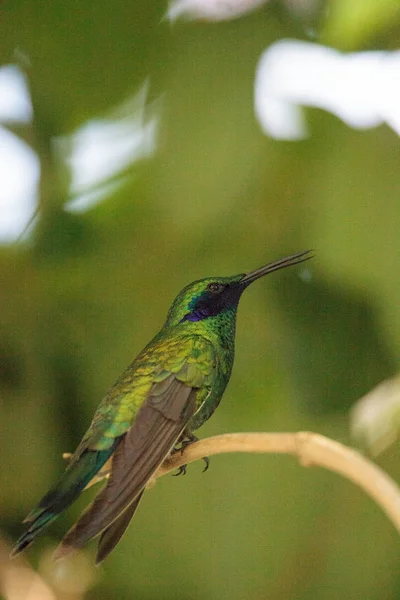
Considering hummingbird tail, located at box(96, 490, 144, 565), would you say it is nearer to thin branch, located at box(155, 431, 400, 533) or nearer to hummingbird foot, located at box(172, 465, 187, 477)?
thin branch, located at box(155, 431, 400, 533)

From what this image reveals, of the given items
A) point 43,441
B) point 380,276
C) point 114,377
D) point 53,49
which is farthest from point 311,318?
point 53,49

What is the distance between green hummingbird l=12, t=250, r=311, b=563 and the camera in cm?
55

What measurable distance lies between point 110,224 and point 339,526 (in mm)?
469

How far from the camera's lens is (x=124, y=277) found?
3.01 ft

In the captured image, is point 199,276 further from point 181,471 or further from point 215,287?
point 181,471

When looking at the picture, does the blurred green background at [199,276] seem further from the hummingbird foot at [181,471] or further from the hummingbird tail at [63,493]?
the hummingbird tail at [63,493]

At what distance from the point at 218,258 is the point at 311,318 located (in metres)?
0.15

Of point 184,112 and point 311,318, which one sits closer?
point 311,318

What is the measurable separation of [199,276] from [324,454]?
Answer: 40cm

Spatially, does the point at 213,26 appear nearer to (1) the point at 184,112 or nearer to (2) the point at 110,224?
(1) the point at 184,112

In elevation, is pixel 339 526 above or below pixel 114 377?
below

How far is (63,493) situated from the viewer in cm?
55

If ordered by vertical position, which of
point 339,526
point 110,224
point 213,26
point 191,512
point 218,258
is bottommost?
point 339,526

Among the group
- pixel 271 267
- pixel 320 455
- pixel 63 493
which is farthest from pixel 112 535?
pixel 271 267
